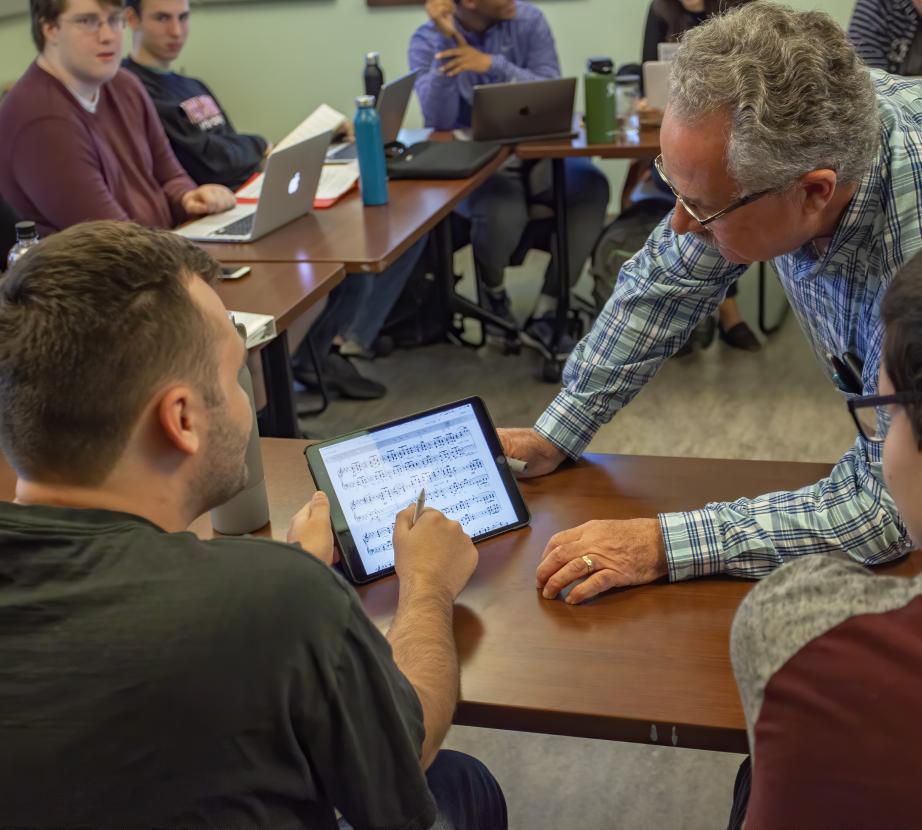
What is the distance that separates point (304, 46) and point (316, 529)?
430cm

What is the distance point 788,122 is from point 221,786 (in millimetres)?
937

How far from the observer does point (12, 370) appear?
32.9 inches

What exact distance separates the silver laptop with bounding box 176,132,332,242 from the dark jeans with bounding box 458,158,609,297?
3.11 feet

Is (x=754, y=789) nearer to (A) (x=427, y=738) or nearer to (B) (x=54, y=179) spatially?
(A) (x=427, y=738)

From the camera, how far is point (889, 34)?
3311 millimetres

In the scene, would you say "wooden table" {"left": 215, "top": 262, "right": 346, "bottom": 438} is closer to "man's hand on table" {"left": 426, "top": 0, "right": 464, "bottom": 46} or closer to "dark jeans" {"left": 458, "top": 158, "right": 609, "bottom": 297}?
"dark jeans" {"left": 458, "top": 158, "right": 609, "bottom": 297}

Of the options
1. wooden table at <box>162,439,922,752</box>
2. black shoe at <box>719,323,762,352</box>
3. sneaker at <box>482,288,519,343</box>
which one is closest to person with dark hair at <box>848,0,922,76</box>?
black shoe at <box>719,323,762,352</box>

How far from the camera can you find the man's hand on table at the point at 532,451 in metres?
1.40

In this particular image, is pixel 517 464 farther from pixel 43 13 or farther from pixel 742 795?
pixel 43 13

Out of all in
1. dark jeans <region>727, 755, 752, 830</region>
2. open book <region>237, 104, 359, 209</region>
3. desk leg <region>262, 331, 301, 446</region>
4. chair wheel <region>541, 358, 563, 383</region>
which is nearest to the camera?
dark jeans <region>727, 755, 752, 830</region>

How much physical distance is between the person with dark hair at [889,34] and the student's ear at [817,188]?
2.32m

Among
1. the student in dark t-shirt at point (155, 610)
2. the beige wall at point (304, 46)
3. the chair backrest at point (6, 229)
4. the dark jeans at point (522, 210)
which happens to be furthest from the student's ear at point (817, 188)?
the beige wall at point (304, 46)

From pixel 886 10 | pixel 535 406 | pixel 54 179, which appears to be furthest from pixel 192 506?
pixel 886 10

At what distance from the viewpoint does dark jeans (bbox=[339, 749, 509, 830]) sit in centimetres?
115
